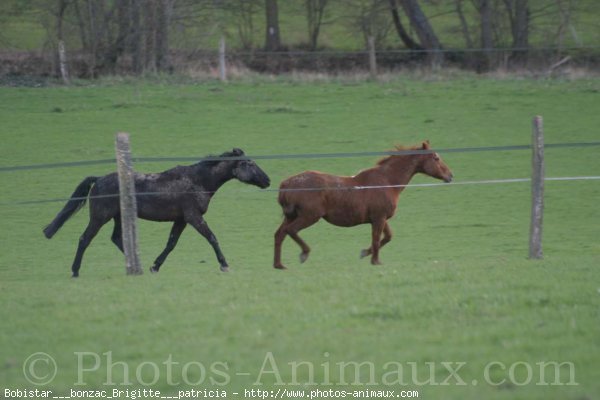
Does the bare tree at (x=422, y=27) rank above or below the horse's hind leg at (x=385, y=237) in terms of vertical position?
above

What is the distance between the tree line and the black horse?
1662cm

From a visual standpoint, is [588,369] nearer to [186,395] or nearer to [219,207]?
[186,395]

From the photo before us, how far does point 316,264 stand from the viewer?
12.8 m

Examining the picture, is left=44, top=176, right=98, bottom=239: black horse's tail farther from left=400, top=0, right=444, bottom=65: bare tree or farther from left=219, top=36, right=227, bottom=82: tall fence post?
left=400, top=0, right=444, bottom=65: bare tree

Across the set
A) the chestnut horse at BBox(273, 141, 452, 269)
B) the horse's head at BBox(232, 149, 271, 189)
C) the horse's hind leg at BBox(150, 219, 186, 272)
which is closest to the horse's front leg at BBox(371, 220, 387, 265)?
the chestnut horse at BBox(273, 141, 452, 269)

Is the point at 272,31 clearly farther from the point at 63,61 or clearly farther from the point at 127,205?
the point at 127,205

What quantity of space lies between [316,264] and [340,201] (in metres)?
0.94

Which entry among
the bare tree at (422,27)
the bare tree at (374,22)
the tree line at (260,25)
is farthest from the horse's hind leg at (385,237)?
the bare tree at (374,22)

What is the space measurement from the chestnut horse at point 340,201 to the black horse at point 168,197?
765mm

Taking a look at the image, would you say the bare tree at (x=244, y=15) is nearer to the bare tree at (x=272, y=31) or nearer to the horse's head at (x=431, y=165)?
the bare tree at (x=272, y=31)

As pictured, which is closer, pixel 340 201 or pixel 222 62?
pixel 340 201

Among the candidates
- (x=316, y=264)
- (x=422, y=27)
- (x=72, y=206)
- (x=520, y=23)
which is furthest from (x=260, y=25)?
(x=72, y=206)

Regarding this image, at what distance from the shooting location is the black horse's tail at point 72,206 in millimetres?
12320

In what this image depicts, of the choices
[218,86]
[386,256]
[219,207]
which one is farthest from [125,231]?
[218,86]
